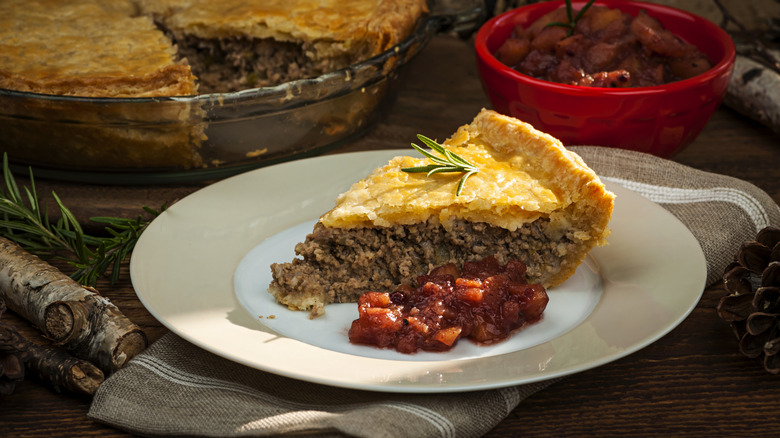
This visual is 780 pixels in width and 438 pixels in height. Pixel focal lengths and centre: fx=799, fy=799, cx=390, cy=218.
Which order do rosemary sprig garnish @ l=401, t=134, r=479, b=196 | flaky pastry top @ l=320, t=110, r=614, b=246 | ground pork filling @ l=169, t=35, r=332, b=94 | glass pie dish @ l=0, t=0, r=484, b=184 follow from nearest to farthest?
flaky pastry top @ l=320, t=110, r=614, b=246, rosemary sprig garnish @ l=401, t=134, r=479, b=196, glass pie dish @ l=0, t=0, r=484, b=184, ground pork filling @ l=169, t=35, r=332, b=94

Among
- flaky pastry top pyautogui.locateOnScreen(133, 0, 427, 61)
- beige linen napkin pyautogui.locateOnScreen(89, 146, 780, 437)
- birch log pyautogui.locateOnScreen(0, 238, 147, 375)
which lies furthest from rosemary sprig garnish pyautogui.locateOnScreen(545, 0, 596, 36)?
birch log pyautogui.locateOnScreen(0, 238, 147, 375)

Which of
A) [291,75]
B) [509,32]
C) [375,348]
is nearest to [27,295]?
[375,348]

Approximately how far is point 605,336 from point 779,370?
61cm

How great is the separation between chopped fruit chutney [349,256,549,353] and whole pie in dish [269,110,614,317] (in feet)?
0.77

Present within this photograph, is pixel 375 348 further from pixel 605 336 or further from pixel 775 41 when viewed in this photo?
pixel 775 41

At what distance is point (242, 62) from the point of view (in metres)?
4.79

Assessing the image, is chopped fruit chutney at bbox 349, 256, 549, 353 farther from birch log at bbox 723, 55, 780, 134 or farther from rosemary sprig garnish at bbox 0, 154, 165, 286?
birch log at bbox 723, 55, 780, 134

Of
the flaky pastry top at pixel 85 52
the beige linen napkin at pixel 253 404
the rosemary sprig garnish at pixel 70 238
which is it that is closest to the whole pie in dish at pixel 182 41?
the flaky pastry top at pixel 85 52

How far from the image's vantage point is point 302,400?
2.50 meters

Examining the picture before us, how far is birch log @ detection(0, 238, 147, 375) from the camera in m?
2.62

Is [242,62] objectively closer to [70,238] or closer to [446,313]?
[70,238]

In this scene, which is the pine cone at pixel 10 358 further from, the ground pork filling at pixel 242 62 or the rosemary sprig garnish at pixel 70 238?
the ground pork filling at pixel 242 62

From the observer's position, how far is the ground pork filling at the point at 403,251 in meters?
3.06

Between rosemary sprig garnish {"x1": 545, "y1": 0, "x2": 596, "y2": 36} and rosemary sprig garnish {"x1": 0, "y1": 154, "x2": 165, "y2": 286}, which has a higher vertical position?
rosemary sprig garnish {"x1": 545, "y1": 0, "x2": 596, "y2": 36}
